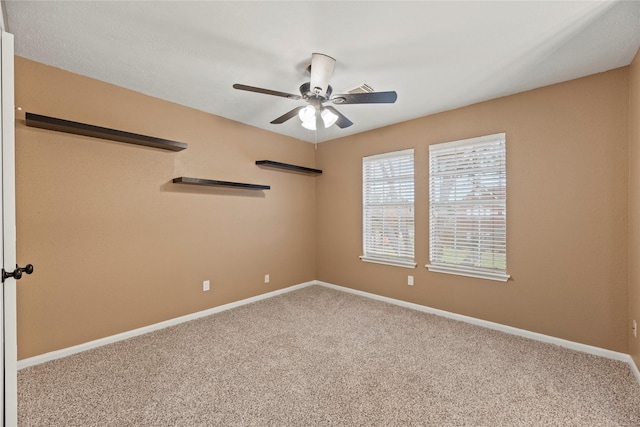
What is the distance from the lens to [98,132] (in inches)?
101

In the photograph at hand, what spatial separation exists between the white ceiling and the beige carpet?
2.53m

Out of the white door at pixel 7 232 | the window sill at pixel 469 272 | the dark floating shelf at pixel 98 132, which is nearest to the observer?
the white door at pixel 7 232

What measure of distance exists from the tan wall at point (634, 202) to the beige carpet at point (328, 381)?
1.44ft

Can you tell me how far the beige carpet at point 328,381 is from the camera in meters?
1.77

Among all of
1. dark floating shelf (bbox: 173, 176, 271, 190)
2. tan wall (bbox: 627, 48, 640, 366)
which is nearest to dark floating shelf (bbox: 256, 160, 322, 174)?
dark floating shelf (bbox: 173, 176, 271, 190)

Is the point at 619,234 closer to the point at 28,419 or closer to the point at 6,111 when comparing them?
the point at 6,111

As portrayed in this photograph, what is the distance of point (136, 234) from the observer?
2955 millimetres

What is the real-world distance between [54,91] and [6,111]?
1.48 meters

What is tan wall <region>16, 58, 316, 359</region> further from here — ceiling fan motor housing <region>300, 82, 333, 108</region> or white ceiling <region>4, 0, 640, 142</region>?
ceiling fan motor housing <region>300, 82, 333, 108</region>

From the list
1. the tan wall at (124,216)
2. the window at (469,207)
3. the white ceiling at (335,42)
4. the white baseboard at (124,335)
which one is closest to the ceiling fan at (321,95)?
the white ceiling at (335,42)

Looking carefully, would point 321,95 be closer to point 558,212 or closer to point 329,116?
point 329,116

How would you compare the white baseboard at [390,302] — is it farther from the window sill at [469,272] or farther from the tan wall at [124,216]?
the window sill at [469,272]

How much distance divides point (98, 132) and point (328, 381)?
9.66ft

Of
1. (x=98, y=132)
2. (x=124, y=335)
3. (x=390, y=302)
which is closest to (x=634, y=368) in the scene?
(x=390, y=302)
